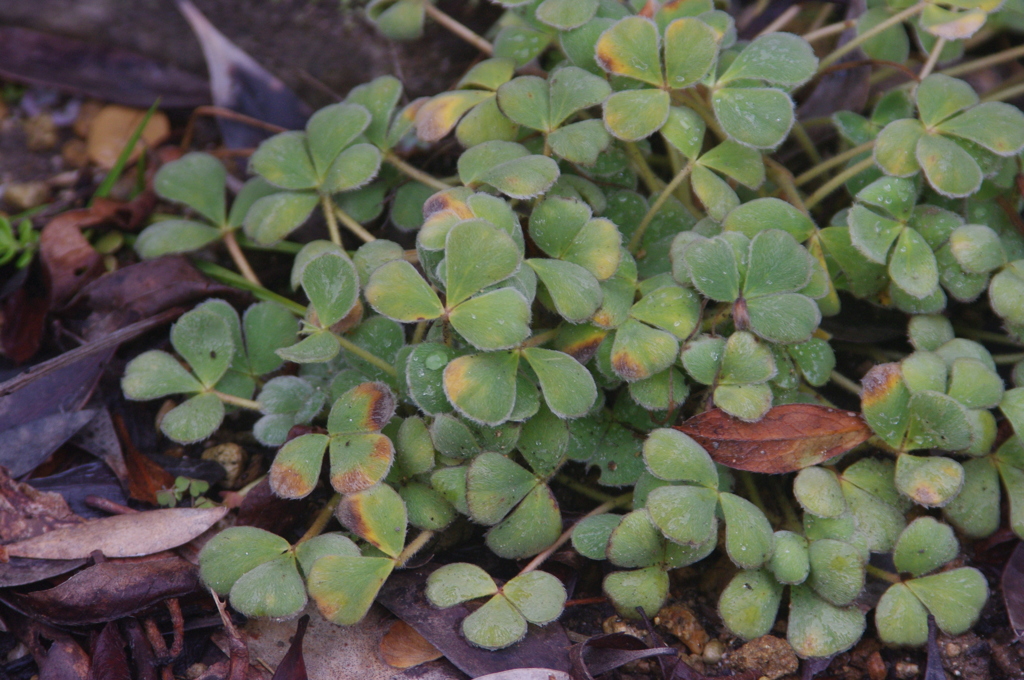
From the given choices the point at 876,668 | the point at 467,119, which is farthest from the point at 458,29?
the point at 876,668

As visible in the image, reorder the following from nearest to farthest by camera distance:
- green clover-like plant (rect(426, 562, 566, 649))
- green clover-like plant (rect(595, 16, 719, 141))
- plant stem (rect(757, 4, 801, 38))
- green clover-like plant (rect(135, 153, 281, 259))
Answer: green clover-like plant (rect(426, 562, 566, 649)), green clover-like plant (rect(595, 16, 719, 141)), green clover-like plant (rect(135, 153, 281, 259)), plant stem (rect(757, 4, 801, 38))

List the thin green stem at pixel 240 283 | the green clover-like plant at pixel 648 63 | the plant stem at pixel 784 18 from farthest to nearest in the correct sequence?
the plant stem at pixel 784 18
the thin green stem at pixel 240 283
the green clover-like plant at pixel 648 63

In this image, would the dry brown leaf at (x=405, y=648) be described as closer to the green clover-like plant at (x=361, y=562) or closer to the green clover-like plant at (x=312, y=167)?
the green clover-like plant at (x=361, y=562)

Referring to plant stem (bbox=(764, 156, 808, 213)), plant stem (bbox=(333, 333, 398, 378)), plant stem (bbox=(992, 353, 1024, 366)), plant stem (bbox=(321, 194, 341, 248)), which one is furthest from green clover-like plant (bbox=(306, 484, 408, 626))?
plant stem (bbox=(992, 353, 1024, 366))

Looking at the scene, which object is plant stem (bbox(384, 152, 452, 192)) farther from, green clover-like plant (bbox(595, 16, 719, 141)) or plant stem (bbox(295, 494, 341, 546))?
plant stem (bbox(295, 494, 341, 546))

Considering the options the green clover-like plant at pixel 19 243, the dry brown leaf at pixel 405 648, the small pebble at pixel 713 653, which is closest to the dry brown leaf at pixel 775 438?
the small pebble at pixel 713 653

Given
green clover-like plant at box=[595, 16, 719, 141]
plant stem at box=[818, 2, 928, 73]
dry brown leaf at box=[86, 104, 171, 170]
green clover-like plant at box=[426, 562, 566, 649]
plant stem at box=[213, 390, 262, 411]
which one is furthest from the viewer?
dry brown leaf at box=[86, 104, 171, 170]
